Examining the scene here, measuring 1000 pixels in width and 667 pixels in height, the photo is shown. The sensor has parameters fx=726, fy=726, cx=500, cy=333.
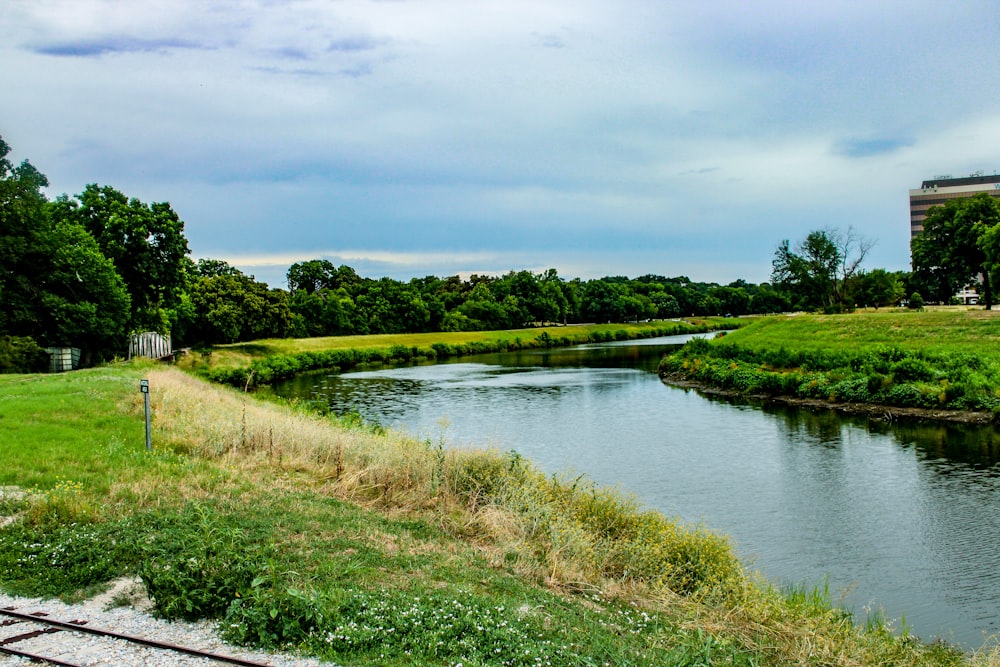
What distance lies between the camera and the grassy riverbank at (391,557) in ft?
24.6

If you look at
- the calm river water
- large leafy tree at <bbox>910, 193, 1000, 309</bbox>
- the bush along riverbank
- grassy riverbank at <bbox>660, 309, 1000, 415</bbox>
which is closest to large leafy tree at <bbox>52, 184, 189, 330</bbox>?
the bush along riverbank

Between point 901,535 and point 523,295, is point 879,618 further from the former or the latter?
point 523,295

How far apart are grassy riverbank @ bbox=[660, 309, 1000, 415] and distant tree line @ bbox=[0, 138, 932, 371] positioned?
86.8 feet

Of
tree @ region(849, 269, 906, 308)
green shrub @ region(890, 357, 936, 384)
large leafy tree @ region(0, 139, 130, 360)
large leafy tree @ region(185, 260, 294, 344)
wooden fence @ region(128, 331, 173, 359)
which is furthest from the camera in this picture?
tree @ region(849, 269, 906, 308)

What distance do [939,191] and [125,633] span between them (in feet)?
669

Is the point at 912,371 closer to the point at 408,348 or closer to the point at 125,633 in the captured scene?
the point at 125,633

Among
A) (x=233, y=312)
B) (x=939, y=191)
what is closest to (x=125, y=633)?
(x=233, y=312)

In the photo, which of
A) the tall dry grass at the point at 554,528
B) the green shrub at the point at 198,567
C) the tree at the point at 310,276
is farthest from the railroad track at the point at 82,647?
the tree at the point at 310,276

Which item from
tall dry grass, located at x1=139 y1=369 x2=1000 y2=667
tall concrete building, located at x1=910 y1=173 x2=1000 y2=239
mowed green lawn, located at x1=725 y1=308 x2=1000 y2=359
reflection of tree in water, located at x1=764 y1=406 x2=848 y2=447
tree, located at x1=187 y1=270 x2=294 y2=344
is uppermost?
tall concrete building, located at x1=910 y1=173 x2=1000 y2=239

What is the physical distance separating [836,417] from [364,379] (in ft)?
112

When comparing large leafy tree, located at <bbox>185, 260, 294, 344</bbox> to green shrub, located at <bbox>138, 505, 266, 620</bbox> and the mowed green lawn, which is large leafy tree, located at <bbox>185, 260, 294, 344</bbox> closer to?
the mowed green lawn

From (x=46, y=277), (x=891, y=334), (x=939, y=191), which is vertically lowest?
(x=891, y=334)

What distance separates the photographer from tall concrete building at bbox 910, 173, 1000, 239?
17175cm

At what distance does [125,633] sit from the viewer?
739 cm
